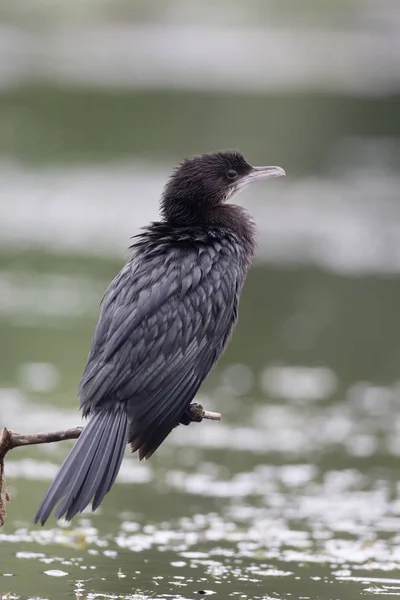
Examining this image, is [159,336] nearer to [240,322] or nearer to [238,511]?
[238,511]

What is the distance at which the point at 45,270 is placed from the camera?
1823 centimetres

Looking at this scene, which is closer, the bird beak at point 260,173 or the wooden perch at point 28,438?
the wooden perch at point 28,438

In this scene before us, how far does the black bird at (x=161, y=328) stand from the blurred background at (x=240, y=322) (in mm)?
879

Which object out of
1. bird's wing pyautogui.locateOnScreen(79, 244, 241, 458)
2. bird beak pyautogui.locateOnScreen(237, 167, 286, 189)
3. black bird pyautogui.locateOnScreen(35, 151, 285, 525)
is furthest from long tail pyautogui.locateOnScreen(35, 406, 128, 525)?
bird beak pyautogui.locateOnScreen(237, 167, 286, 189)

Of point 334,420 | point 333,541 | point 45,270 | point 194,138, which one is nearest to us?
point 333,541

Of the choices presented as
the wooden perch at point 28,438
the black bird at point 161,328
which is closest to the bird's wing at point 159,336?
the black bird at point 161,328

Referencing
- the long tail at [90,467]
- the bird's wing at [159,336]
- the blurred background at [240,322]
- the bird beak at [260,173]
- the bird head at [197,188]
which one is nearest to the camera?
the long tail at [90,467]

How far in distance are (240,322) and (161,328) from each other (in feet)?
28.2

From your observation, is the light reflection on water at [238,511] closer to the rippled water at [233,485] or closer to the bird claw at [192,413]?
the rippled water at [233,485]

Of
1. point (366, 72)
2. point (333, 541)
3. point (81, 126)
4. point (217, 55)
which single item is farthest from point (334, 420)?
point (217, 55)

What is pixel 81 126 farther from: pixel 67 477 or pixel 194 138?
pixel 67 477

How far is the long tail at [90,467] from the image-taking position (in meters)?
6.19

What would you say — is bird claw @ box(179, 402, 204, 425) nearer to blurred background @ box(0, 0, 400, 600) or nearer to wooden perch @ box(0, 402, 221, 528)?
wooden perch @ box(0, 402, 221, 528)

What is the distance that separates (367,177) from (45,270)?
10.5 m
